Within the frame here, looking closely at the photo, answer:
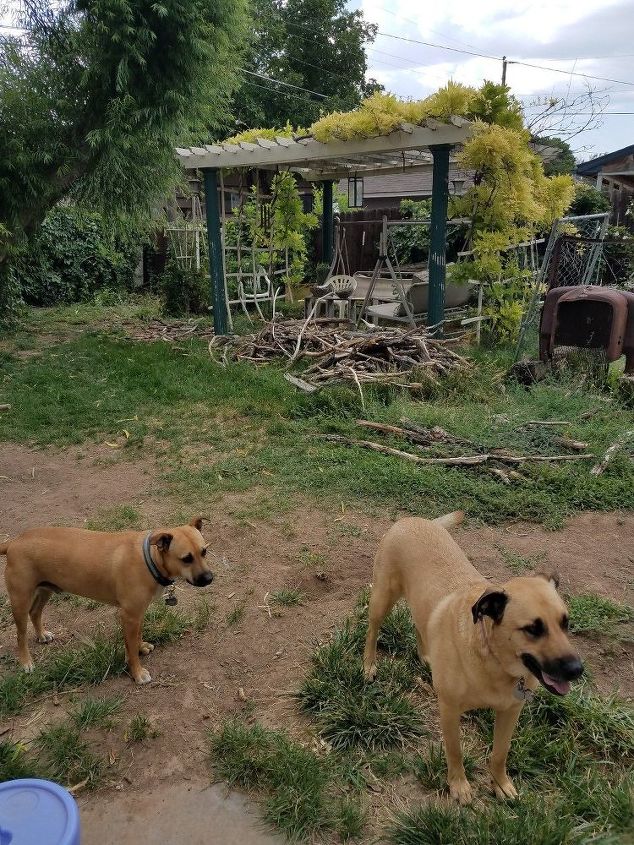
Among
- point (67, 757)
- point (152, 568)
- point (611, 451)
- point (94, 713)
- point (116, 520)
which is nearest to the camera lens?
point (67, 757)

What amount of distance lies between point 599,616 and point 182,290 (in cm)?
1228

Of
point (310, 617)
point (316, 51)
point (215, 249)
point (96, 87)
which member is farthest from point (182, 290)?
point (316, 51)

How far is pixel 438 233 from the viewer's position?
29.4 ft

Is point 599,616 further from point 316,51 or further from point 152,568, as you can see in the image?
point 316,51

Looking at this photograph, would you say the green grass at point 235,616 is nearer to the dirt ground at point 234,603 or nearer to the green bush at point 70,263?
the dirt ground at point 234,603

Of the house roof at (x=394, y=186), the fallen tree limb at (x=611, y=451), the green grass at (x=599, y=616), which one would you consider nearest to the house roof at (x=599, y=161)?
the house roof at (x=394, y=186)

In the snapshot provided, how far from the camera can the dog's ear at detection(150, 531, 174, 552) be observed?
2.90 m

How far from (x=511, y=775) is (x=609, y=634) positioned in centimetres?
118

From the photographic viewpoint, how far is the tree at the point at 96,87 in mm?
8977

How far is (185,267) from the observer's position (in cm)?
1488

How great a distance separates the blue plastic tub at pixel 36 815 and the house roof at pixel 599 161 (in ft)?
69.6

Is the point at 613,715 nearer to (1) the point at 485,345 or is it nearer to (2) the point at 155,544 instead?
(2) the point at 155,544

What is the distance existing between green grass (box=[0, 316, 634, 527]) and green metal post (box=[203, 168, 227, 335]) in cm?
227

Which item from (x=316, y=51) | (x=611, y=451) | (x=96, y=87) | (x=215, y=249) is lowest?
(x=611, y=451)
